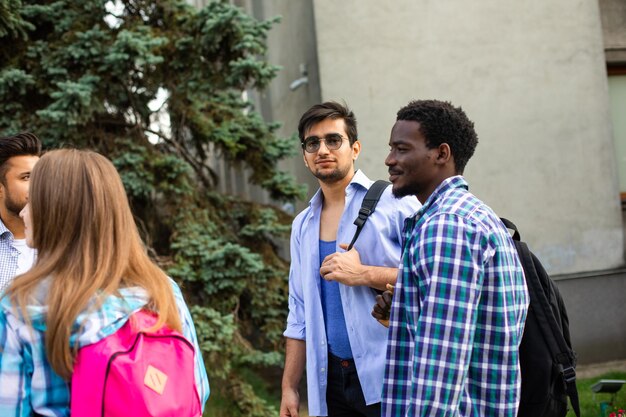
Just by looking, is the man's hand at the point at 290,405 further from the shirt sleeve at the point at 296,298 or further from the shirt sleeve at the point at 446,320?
the shirt sleeve at the point at 446,320

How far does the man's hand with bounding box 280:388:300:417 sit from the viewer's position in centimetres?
333

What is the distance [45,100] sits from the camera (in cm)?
716

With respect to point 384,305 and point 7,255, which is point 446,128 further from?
point 7,255

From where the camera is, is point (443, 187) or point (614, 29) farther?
point (614, 29)

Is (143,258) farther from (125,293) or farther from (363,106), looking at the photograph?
(363,106)

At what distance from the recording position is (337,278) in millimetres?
3064

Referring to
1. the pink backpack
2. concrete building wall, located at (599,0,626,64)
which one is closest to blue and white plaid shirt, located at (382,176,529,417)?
the pink backpack

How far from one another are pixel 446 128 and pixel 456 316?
726mm

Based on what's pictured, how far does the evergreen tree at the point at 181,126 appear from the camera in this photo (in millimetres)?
6566

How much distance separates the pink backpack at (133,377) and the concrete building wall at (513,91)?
22.2 feet

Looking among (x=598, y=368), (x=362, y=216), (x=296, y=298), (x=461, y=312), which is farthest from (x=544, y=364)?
(x=598, y=368)

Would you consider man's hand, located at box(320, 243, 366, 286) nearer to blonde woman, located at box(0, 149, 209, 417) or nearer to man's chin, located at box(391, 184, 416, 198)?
man's chin, located at box(391, 184, 416, 198)

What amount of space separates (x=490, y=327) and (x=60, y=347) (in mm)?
1282

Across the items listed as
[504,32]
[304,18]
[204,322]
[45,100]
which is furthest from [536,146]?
[45,100]
